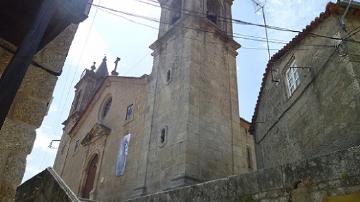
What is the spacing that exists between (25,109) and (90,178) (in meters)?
14.3

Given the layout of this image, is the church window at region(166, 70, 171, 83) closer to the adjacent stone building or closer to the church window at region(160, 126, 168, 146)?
the church window at region(160, 126, 168, 146)

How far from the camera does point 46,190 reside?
4820 millimetres

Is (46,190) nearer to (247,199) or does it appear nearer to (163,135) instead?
(247,199)

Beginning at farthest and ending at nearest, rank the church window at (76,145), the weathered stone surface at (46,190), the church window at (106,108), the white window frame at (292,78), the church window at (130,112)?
the church window at (76,145) < the church window at (106,108) < the church window at (130,112) < the white window frame at (292,78) < the weathered stone surface at (46,190)

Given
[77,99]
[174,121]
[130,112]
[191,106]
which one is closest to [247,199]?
→ [191,106]

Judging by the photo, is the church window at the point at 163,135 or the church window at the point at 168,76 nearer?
the church window at the point at 163,135

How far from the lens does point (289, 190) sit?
14.9 feet

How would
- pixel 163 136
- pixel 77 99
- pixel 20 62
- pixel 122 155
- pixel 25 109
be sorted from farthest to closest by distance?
pixel 77 99 → pixel 122 155 → pixel 163 136 → pixel 25 109 → pixel 20 62

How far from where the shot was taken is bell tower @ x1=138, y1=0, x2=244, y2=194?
32.0 ft

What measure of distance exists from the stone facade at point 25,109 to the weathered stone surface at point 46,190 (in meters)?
2.71

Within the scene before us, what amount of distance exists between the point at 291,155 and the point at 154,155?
15.2 ft

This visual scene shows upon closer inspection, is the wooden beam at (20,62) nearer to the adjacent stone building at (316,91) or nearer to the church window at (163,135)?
the adjacent stone building at (316,91)

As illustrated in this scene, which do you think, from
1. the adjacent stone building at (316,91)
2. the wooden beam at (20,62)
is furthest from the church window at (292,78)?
the wooden beam at (20,62)

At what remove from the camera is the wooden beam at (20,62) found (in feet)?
4.88
